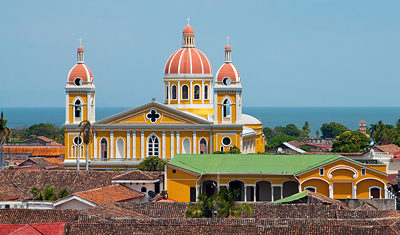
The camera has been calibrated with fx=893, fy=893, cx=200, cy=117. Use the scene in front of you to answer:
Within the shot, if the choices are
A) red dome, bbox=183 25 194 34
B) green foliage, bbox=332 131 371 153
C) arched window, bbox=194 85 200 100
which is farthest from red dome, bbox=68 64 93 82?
green foliage, bbox=332 131 371 153

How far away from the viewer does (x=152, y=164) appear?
6450 centimetres

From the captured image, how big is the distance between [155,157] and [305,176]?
585 inches

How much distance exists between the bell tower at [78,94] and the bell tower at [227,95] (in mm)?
10696

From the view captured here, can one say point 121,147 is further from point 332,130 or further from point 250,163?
point 332,130

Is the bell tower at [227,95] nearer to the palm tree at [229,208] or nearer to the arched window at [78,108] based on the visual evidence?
the arched window at [78,108]

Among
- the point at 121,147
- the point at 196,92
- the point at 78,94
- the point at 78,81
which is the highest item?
the point at 78,81

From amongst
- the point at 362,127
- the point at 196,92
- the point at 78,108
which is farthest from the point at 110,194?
the point at 362,127

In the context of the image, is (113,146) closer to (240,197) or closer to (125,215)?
(240,197)

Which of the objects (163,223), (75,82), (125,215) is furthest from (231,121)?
(163,223)

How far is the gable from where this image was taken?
71312mm

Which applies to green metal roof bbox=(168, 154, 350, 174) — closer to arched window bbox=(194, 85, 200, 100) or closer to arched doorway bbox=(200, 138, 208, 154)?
arched doorway bbox=(200, 138, 208, 154)

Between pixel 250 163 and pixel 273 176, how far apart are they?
238 cm

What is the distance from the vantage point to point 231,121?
71.7 metres

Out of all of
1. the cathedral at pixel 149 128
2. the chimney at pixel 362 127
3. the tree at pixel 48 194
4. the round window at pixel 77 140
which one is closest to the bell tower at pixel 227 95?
the cathedral at pixel 149 128
